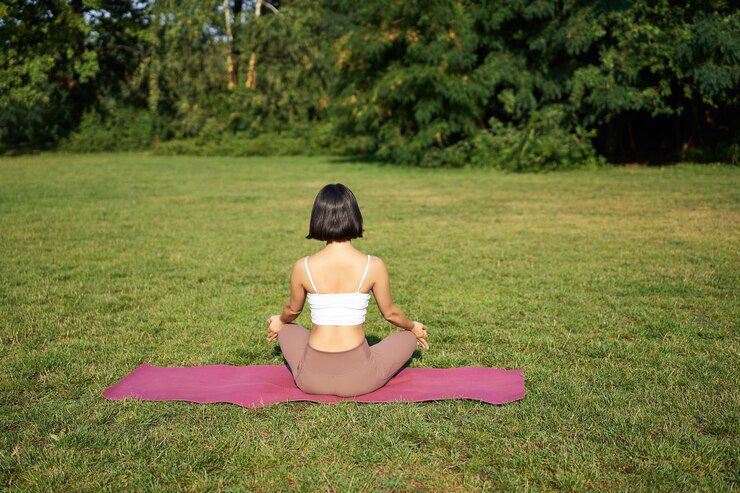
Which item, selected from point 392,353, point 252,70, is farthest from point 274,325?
point 252,70

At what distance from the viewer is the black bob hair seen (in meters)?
3.73

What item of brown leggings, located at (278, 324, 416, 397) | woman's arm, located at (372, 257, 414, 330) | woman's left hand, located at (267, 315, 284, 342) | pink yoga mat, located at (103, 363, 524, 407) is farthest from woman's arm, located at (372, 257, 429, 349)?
woman's left hand, located at (267, 315, 284, 342)

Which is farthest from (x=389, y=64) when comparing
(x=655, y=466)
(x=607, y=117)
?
(x=655, y=466)

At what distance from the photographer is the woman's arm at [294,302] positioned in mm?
3914

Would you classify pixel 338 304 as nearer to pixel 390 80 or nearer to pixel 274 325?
pixel 274 325

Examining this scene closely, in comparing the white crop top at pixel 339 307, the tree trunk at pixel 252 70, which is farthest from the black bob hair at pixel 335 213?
the tree trunk at pixel 252 70

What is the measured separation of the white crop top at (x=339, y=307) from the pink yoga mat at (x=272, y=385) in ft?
1.50

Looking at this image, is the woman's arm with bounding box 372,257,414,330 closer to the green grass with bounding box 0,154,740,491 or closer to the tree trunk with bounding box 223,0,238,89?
the green grass with bounding box 0,154,740,491

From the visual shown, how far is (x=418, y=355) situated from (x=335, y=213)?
60.6 inches

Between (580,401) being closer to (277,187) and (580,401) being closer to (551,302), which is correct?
(551,302)

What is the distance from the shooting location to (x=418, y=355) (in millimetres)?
4801

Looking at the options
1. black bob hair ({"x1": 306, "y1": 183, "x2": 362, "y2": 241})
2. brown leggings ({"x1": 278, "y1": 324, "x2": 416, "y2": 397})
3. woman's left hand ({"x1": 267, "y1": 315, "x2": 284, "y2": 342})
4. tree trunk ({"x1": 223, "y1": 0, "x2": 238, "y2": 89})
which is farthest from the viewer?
tree trunk ({"x1": 223, "y1": 0, "x2": 238, "y2": 89})

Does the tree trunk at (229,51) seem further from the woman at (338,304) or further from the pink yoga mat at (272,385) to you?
the woman at (338,304)

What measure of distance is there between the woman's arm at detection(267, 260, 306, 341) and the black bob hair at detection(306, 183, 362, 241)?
256 millimetres
